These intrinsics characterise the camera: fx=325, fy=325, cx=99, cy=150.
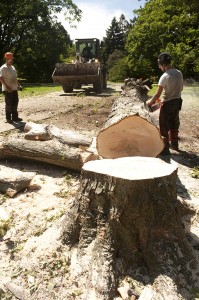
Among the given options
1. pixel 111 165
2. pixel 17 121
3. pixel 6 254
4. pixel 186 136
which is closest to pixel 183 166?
pixel 186 136

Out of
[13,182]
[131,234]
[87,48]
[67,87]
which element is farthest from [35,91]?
[131,234]

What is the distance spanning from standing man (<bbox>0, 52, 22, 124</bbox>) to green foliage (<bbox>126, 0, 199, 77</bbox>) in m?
17.5

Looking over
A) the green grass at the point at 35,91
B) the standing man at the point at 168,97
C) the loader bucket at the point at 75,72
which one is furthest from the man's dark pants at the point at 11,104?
the green grass at the point at 35,91

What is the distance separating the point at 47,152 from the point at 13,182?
995 millimetres

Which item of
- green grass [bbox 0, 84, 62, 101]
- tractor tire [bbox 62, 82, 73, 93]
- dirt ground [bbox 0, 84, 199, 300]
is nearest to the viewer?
dirt ground [bbox 0, 84, 199, 300]

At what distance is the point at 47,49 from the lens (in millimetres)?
31656

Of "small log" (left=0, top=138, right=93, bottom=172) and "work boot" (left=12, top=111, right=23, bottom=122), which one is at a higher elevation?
"work boot" (left=12, top=111, right=23, bottom=122)

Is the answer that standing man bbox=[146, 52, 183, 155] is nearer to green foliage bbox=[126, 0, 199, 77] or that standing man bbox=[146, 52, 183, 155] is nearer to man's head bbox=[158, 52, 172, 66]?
man's head bbox=[158, 52, 172, 66]

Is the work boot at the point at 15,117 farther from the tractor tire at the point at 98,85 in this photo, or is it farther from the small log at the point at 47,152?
the tractor tire at the point at 98,85

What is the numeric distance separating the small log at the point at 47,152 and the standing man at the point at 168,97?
176cm

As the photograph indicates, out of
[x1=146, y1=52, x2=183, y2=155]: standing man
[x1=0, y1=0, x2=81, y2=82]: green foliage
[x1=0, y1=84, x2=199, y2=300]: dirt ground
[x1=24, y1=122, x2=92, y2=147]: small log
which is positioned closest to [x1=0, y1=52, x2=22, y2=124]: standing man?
[x1=0, y1=84, x2=199, y2=300]: dirt ground

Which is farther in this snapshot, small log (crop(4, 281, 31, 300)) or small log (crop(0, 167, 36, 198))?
small log (crop(0, 167, 36, 198))

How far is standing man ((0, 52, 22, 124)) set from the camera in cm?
866

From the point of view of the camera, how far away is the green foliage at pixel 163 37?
2491 centimetres
